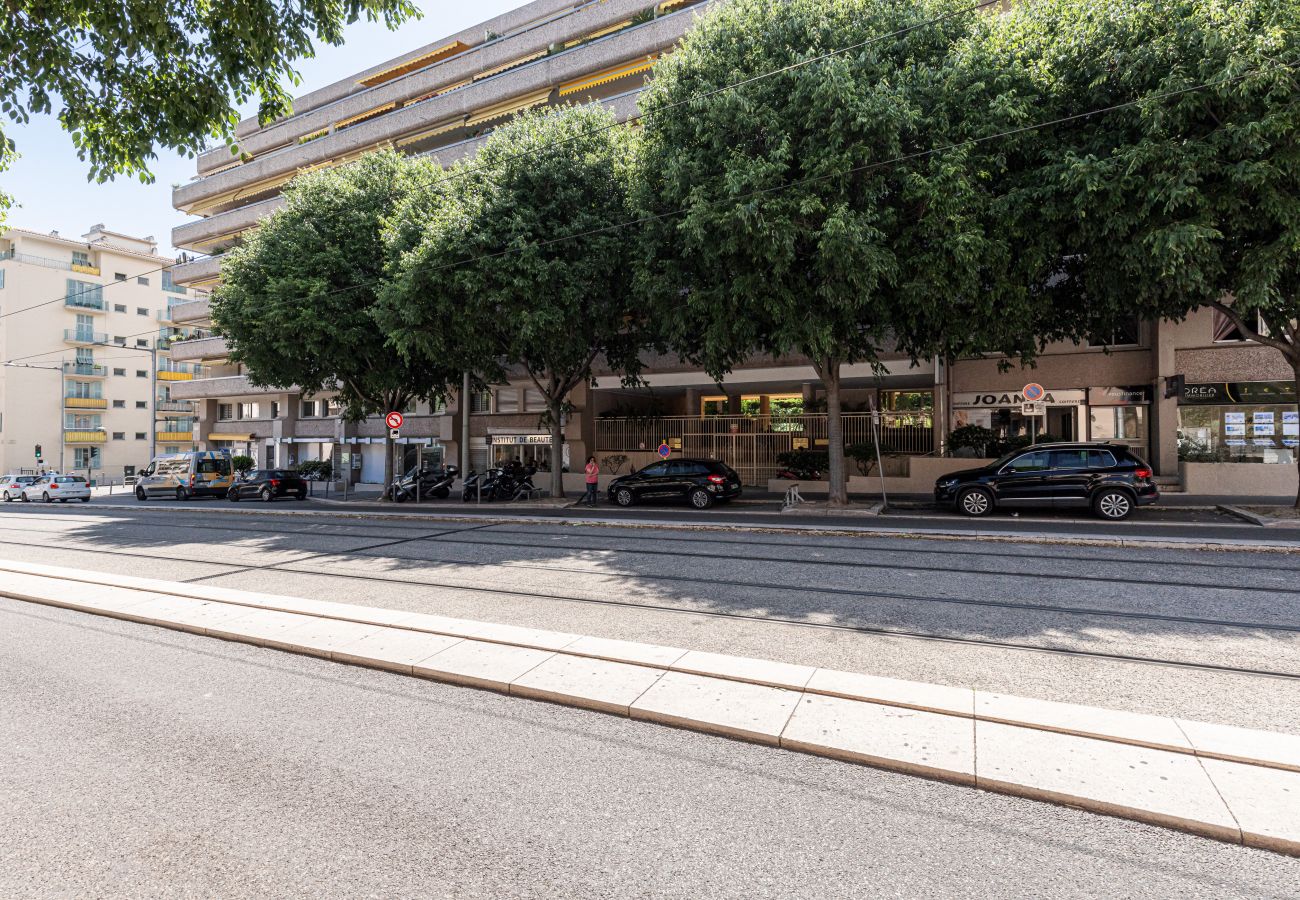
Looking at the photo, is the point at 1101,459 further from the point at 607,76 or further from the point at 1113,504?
the point at 607,76

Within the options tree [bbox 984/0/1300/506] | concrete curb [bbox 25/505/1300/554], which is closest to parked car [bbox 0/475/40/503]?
concrete curb [bbox 25/505/1300/554]

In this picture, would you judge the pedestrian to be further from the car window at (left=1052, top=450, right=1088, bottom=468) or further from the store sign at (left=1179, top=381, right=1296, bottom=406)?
the store sign at (left=1179, top=381, right=1296, bottom=406)

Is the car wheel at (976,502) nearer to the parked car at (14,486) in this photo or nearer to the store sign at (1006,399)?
the store sign at (1006,399)

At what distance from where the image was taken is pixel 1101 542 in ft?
37.7

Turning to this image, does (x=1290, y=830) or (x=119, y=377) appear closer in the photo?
(x=1290, y=830)

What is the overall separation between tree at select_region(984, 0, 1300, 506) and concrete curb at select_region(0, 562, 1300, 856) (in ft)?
37.1

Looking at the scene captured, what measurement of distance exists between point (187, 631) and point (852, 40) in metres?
16.4

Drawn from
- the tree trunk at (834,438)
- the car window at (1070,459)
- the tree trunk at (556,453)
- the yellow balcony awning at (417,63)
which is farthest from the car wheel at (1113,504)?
the yellow balcony awning at (417,63)

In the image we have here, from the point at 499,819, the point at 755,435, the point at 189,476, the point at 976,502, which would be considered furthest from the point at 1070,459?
the point at 189,476

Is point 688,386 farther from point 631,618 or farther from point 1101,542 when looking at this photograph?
point 631,618

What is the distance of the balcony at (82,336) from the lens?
56.2m

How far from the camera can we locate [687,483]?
20.3 meters

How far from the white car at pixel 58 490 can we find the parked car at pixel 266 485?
9.45 meters

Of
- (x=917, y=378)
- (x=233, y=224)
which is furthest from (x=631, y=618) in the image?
(x=233, y=224)
